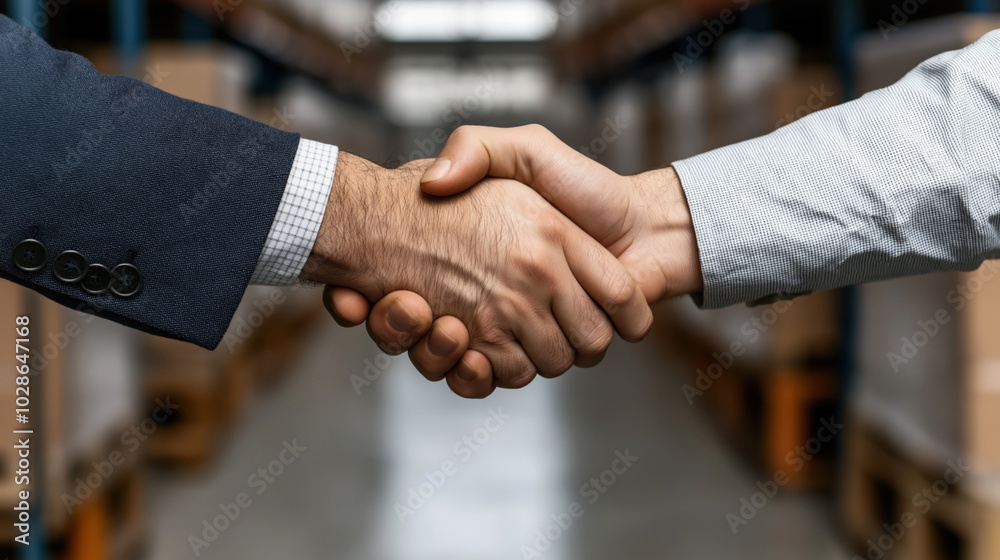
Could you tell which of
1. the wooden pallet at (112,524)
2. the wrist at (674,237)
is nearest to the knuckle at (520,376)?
the wrist at (674,237)

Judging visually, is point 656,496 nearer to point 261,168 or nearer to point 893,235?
point 893,235

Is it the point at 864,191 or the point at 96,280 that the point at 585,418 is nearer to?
→ the point at 864,191

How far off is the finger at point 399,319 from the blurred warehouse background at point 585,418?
99cm

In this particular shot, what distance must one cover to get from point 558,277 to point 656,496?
6.42 feet

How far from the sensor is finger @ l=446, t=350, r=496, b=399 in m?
1.75

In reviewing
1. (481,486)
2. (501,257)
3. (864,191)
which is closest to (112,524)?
(481,486)

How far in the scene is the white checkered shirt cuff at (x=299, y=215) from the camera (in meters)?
1.50

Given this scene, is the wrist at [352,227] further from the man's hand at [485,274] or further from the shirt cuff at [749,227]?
the shirt cuff at [749,227]

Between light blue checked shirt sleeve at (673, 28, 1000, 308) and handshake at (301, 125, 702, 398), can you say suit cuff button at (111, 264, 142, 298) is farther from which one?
light blue checked shirt sleeve at (673, 28, 1000, 308)

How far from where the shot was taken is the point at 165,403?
141 inches

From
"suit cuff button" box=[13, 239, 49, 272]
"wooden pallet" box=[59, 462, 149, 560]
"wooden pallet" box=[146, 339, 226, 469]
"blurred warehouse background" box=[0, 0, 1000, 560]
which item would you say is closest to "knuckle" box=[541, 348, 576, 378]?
"suit cuff button" box=[13, 239, 49, 272]

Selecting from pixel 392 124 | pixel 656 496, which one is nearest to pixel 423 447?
pixel 656 496

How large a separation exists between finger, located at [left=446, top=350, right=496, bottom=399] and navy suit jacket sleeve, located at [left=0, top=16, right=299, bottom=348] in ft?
1.67

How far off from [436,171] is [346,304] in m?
0.33
